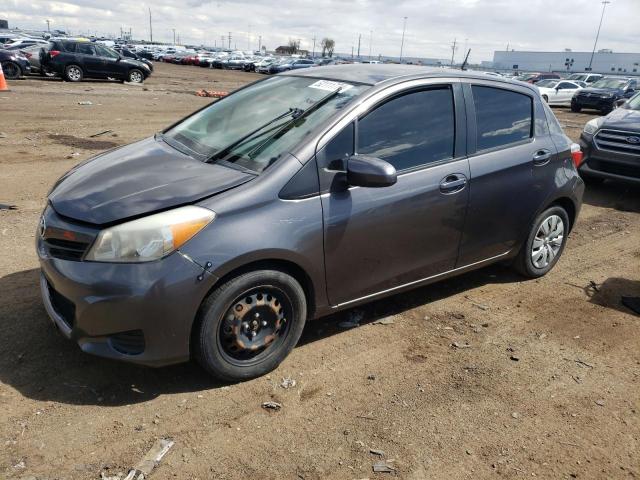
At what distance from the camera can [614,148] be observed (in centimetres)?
828

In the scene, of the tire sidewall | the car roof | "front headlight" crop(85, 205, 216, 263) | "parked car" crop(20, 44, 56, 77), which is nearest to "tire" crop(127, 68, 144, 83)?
"parked car" crop(20, 44, 56, 77)

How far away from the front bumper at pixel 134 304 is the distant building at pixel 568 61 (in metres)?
111

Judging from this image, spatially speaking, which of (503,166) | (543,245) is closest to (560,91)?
(543,245)

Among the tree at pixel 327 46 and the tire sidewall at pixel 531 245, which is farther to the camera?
the tree at pixel 327 46

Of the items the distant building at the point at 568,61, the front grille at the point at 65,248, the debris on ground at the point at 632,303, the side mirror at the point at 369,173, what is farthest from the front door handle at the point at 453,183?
the distant building at the point at 568,61

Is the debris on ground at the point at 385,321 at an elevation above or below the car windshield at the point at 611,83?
below

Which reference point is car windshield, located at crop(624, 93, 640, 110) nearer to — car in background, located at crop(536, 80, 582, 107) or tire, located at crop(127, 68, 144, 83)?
car in background, located at crop(536, 80, 582, 107)

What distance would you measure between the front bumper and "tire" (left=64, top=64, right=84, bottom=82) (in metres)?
23.0

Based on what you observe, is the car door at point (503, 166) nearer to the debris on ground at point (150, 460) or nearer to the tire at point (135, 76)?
the debris on ground at point (150, 460)

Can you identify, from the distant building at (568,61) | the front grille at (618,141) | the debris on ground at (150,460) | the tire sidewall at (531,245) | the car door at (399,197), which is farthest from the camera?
the distant building at (568,61)

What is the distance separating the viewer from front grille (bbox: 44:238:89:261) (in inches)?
115

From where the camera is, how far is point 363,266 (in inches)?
141

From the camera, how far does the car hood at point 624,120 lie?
8.16 metres

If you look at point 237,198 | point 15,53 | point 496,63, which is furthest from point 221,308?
point 496,63
